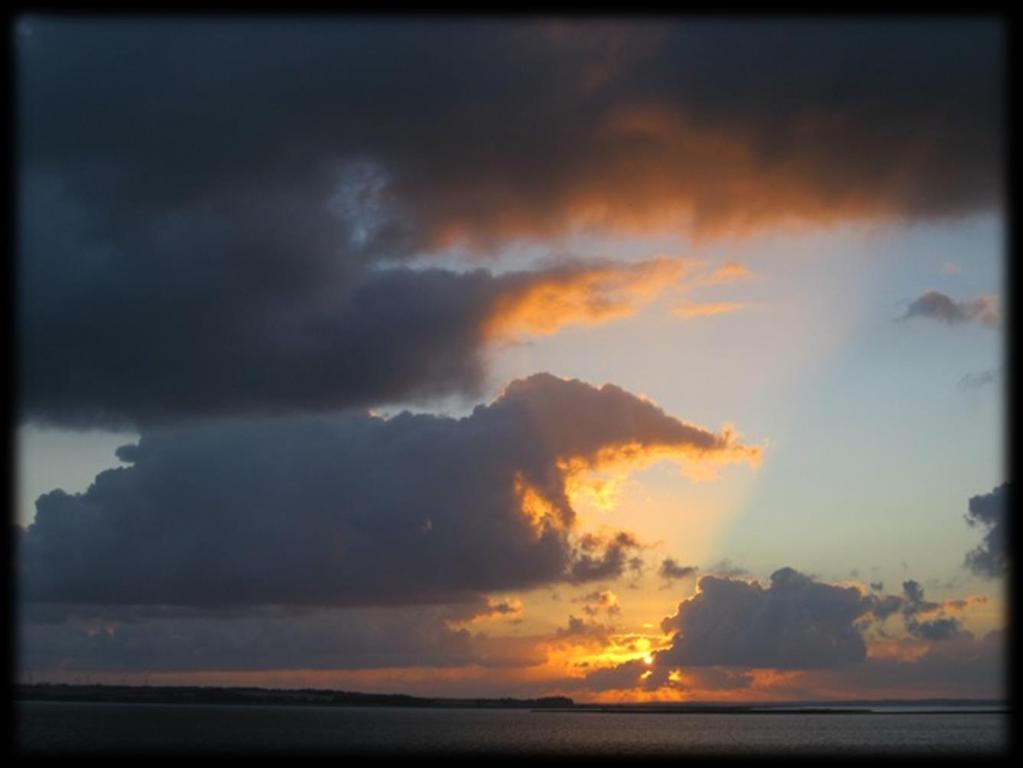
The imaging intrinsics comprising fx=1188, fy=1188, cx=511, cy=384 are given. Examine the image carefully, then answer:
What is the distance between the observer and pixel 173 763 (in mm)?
6012

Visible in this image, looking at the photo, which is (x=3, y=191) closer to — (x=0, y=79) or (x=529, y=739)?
(x=0, y=79)

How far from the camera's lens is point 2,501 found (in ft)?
20.2

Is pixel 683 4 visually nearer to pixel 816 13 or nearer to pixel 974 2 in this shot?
pixel 816 13

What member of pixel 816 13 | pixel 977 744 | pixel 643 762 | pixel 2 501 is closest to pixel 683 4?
pixel 816 13

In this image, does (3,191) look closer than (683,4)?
Yes

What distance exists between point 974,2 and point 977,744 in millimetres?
121161

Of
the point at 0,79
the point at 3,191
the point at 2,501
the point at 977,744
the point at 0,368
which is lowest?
the point at 977,744

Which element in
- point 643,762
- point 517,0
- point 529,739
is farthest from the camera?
point 529,739

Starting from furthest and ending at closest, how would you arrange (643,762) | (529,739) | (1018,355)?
1. (529,739)
2. (1018,355)
3. (643,762)

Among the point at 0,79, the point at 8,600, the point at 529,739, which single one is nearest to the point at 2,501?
the point at 8,600

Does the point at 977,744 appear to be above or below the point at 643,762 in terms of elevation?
below

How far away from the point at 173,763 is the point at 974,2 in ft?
19.4

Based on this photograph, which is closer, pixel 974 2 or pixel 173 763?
pixel 173 763

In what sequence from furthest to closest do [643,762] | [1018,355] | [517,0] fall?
[517,0]
[1018,355]
[643,762]
